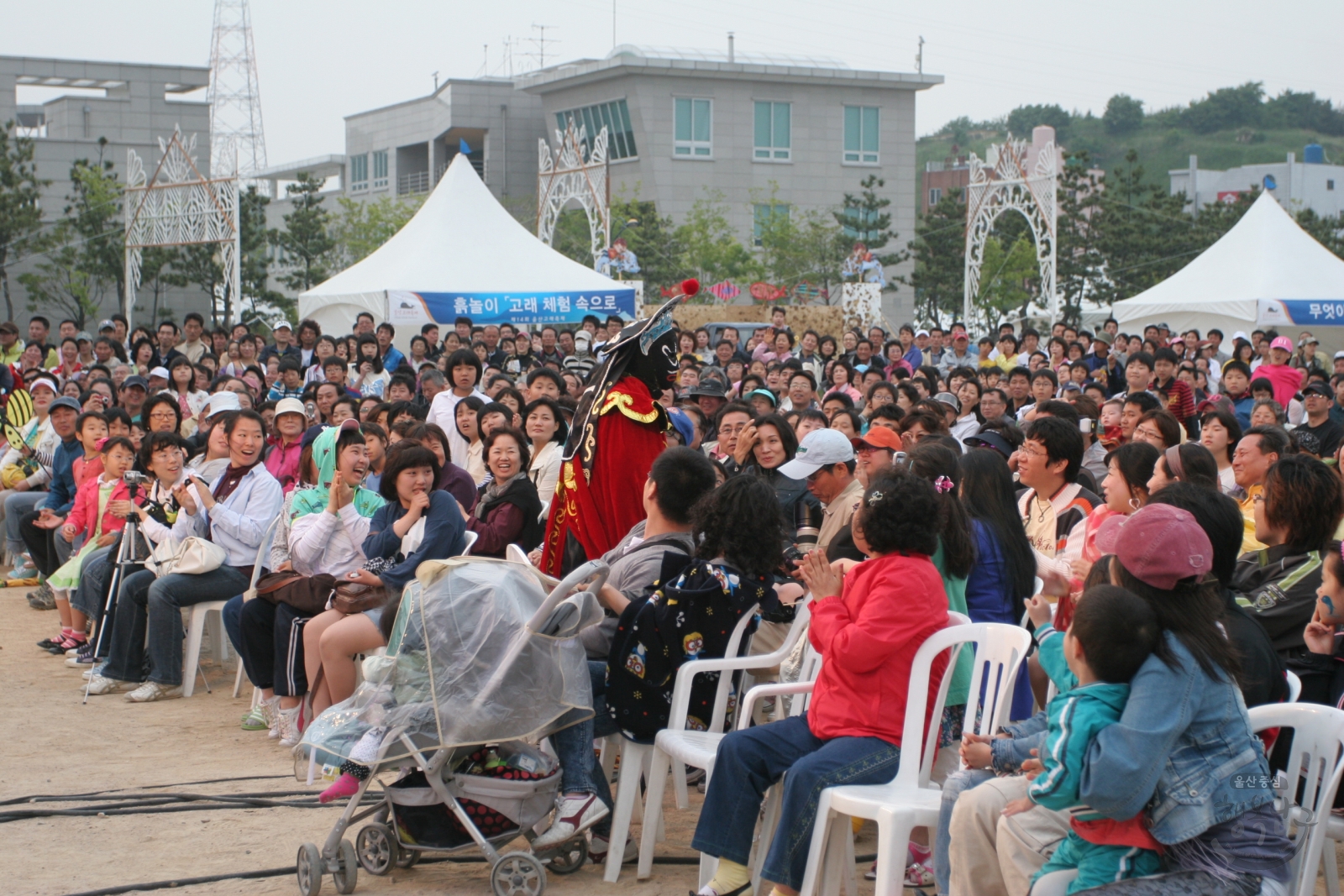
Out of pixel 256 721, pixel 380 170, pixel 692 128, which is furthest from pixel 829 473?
pixel 380 170

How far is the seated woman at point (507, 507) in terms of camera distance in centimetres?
611

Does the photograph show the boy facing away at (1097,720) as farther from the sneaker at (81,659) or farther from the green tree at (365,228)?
the green tree at (365,228)

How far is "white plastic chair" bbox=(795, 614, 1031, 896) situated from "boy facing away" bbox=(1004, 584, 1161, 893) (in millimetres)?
550

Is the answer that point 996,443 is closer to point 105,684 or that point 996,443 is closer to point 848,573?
point 848,573

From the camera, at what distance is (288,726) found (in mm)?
5766

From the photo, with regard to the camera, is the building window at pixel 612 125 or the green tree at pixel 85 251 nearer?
the green tree at pixel 85 251

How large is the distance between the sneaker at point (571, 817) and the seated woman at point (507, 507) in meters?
2.20

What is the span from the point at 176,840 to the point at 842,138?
48.6m

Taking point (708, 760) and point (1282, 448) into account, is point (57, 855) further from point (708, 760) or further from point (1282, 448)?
point (1282, 448)

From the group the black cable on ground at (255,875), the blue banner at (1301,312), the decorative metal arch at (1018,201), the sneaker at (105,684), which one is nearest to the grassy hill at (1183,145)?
the decorative metal arch at (1018,201)

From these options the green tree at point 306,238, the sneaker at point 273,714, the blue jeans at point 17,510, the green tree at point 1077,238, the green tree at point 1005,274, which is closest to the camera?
the sneaker at point 273,714

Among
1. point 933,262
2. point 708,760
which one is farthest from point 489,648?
point 933,262

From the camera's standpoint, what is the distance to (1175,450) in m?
4.69

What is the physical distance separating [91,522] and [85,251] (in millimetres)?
26696
